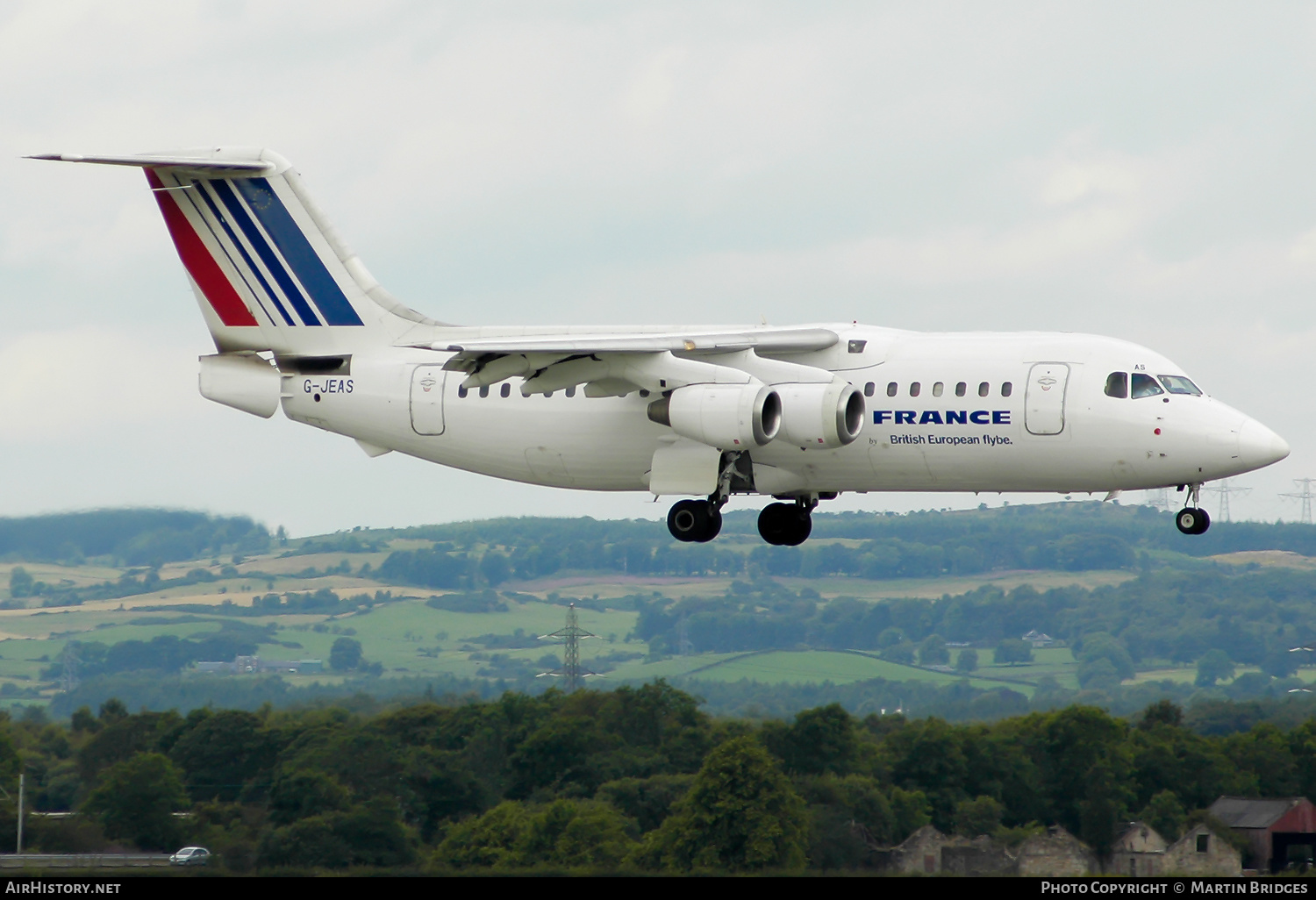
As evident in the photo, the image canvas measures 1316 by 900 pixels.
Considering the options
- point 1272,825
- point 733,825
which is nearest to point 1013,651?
point 1272,825

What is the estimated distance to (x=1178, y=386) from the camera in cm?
2416

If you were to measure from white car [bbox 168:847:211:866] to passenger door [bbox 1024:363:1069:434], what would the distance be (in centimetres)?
1383

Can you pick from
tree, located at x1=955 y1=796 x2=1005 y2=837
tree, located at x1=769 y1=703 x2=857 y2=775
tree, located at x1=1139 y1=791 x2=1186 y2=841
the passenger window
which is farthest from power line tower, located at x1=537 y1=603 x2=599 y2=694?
the passenger window

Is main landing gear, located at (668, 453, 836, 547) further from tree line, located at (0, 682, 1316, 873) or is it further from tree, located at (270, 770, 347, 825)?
tree, located at (270, 770, 347, 825)

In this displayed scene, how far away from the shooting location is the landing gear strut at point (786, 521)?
27.8m

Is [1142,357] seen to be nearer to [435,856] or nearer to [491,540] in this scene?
[435,856]

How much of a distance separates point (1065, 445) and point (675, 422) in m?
5.05

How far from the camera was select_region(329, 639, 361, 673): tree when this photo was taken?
55406 mm

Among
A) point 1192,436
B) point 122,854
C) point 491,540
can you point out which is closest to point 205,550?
point 491,540

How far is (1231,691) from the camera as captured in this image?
170 ft

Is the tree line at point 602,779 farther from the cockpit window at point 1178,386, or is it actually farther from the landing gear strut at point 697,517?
the cockpit window at point 1178,386

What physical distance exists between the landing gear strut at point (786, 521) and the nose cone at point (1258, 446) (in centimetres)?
644

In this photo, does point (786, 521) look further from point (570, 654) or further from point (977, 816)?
point (570, 654)

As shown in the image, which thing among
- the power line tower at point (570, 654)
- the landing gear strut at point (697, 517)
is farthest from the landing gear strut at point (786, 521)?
the power line tower at point (570, 654)
